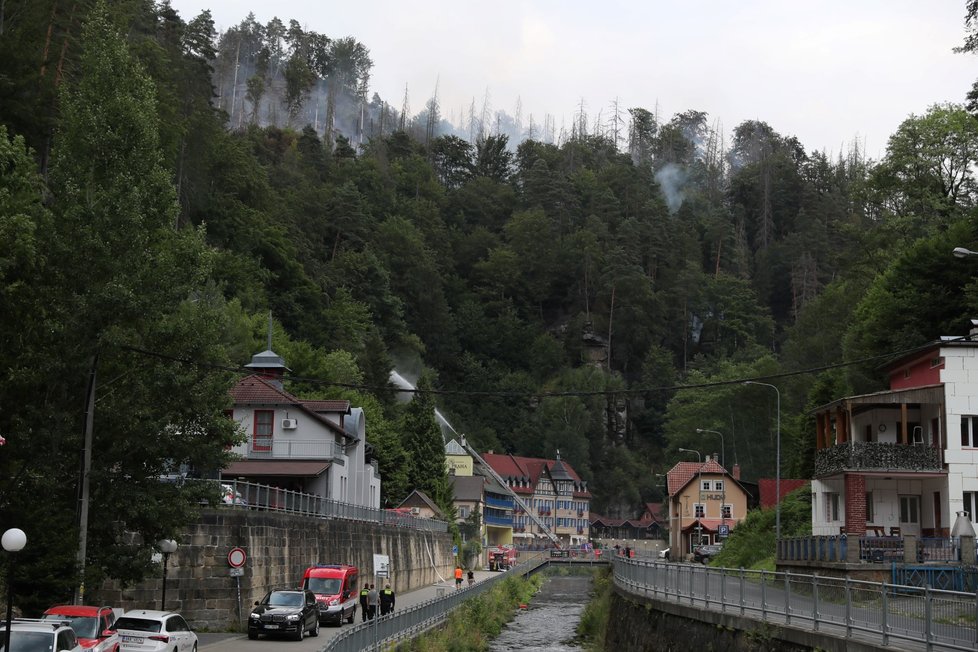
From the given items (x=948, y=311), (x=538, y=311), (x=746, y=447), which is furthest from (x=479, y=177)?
(x=948, y=311)

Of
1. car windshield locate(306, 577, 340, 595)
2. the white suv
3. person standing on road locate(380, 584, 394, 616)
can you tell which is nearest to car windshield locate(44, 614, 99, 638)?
the white suv

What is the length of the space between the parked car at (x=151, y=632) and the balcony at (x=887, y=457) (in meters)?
25.8

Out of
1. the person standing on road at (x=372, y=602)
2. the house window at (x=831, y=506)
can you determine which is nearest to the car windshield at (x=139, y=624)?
the person standing on road at (x=372, y=602)

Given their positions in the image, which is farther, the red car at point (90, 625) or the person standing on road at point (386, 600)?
the person standing on road at point (386, 600)

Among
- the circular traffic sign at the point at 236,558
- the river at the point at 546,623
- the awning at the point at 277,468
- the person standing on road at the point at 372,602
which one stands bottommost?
the river at the point at 546,623

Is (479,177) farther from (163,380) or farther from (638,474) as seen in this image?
(163,380)

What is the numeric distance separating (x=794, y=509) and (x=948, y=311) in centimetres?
1342

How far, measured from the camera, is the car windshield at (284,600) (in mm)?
33281

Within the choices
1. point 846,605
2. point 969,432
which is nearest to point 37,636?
point 846,605

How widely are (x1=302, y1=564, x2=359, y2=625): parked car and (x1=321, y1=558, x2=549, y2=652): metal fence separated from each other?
2994 mm

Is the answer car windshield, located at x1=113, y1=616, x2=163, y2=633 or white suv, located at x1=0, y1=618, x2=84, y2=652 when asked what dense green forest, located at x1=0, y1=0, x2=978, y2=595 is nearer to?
car windshield, located at x1=113, y1=616, x2=163, y2=633

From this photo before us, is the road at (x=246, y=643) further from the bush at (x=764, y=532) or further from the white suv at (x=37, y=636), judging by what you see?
the bush at (x=764, y=532)

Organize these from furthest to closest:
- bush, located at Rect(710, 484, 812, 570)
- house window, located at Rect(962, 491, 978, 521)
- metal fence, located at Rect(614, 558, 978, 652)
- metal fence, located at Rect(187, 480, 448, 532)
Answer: bush, located at Rect(710, 484, 812, 570) < house window, located at Rect(962, 491, 978, 521) < metal fence, located at Rect(187, 480, 448, 532) < metal fence, located at Rect(614, 558, 978, 652)

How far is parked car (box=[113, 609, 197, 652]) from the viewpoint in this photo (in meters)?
24.2
